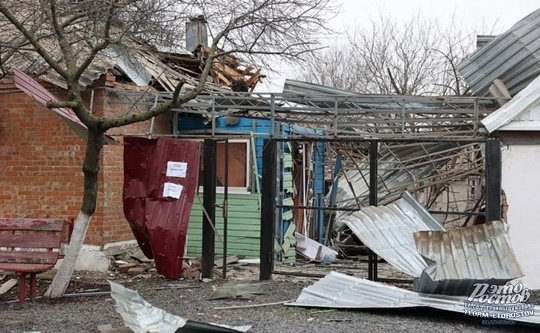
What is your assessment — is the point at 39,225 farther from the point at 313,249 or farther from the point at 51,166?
the point at 313,249

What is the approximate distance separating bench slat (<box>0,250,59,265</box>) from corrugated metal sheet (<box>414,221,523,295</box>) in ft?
14.9

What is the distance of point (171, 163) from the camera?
32.9 feet

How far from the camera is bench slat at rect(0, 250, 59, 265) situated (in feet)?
28.6

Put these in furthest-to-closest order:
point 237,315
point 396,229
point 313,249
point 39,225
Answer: point 313,249
point 39,225
point 396,229
point 237,315

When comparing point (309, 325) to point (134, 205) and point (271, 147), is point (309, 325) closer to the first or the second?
point (271, 147)

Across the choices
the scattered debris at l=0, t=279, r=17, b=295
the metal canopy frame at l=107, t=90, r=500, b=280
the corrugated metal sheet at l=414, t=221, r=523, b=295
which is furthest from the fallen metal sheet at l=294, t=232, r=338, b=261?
the scattered debris at l=0, t=279, r=17, b=295

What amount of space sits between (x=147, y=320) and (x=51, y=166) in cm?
567

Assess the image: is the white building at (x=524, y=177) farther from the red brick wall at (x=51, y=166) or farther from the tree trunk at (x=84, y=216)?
the red brick wall at (x=51, y=166)

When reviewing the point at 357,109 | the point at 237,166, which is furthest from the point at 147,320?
the point at 237,166

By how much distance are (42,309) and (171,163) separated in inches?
114

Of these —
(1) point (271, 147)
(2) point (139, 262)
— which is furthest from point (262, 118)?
(2) point (139, 262)

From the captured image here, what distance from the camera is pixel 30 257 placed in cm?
874

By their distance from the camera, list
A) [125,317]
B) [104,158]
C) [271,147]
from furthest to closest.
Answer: [104,158] → [271,147] → [125,317]

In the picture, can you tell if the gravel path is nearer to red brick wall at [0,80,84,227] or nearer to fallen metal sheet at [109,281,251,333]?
fallen metal sheet at [109,281,251,333]
